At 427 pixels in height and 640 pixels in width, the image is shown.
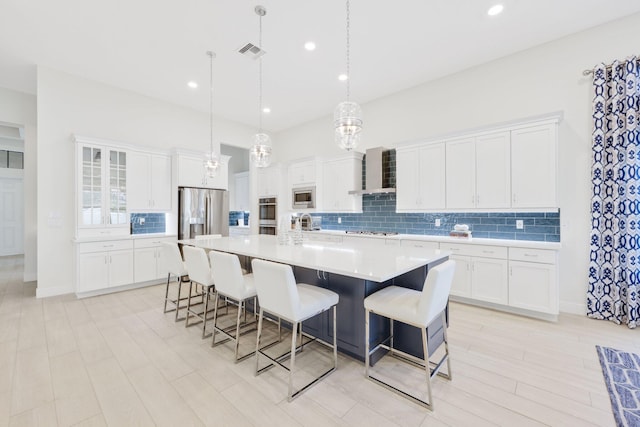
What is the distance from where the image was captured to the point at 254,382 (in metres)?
2.05

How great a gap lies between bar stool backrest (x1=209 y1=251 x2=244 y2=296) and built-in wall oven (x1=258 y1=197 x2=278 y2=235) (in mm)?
3956

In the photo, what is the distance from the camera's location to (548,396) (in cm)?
187

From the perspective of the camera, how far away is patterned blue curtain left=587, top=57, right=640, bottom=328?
291 cm

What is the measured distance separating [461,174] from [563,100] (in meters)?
1.41

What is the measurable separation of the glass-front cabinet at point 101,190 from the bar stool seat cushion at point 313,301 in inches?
155

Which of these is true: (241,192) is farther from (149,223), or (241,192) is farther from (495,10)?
(495,10)

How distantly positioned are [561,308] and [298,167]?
16.1ft

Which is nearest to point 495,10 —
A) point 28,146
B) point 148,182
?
point 148,182

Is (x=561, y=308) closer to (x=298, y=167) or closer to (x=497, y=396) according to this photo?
(x=497, y=396)

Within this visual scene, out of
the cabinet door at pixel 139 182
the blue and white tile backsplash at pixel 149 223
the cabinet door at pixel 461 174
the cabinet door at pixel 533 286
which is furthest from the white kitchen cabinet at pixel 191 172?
the cabinet door at pixel 533 286

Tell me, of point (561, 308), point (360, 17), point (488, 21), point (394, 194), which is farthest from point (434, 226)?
point (360, 17)

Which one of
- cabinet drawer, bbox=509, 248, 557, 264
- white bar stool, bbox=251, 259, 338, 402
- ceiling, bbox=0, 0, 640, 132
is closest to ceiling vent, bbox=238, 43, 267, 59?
ceiling, bbox=0, 0, 640, 132

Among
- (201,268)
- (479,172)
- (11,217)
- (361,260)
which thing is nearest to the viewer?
(361,260)

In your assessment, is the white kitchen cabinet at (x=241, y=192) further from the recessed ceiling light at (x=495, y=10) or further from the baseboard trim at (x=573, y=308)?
the baseboard trim at (x=573, y=308)
